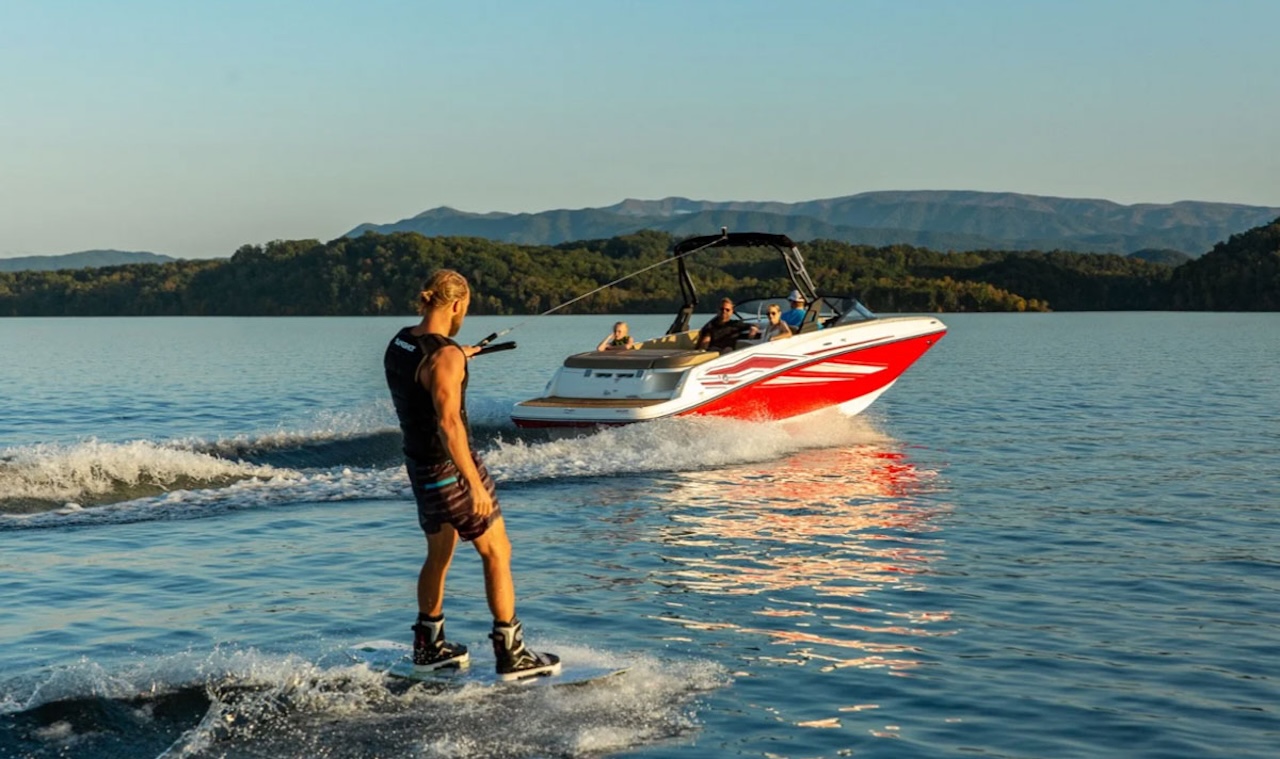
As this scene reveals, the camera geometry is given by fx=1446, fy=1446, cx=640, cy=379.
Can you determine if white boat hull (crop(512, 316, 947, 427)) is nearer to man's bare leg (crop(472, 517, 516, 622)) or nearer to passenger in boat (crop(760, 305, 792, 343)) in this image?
passenger in boat (crop(760, 305, 792, 343))

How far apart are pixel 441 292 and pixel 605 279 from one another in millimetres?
130871

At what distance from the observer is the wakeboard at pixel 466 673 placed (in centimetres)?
766

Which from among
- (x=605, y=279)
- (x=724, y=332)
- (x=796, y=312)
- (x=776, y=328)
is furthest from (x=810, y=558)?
(x=605, y=279)

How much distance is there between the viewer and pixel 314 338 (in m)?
86.6

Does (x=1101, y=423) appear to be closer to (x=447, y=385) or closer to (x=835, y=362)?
(x=835, y=362)

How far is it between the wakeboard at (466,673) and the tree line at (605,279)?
110048 millimetres

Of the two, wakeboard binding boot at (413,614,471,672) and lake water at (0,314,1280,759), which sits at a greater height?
wakeboard binding boot at (413,614,471,672)

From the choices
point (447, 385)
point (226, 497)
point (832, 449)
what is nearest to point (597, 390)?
point (832, 449)

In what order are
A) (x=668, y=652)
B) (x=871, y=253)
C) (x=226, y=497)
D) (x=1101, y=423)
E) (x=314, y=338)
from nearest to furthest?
(x=668, y=652) → (x=226, y=497) → (x=1101, y=423) → (x=314, y=338) → (x=871, y=253)

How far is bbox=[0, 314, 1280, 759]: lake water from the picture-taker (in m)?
7.12

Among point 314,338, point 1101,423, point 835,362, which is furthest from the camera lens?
point 314,338

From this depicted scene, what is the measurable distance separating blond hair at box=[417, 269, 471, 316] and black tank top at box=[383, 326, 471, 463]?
0.54ft

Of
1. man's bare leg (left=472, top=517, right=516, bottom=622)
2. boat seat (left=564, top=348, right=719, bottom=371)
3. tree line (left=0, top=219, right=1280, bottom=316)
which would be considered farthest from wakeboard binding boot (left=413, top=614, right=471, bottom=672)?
tree line (left=0, top=219, right=1280, bottom=316)

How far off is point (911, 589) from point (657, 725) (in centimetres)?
382
